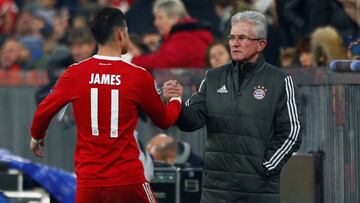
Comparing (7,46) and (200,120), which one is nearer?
(200,120)

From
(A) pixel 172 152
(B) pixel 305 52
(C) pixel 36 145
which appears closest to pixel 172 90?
(C) pixel 36 145

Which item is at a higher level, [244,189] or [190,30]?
[190,30]

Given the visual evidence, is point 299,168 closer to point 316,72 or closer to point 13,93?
point 316,72

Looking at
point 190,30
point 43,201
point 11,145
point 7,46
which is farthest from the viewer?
point 7,46

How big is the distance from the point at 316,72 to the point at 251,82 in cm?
224

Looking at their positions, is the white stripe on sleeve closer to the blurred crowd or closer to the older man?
the older man

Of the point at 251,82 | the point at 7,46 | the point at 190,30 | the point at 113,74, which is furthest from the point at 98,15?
the point at 7,46

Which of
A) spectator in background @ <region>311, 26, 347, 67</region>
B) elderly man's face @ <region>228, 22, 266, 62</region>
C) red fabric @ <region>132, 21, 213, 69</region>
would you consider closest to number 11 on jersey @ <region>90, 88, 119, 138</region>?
elderly man's face @ <region>228, 22, 266, 62</region>

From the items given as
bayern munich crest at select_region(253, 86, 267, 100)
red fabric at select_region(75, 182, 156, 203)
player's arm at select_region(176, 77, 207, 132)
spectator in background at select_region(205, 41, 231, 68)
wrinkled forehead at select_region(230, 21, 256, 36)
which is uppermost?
spectator in background at select_region(205, 41, 231, 68)

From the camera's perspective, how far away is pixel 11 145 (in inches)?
715

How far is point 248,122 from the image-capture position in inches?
383

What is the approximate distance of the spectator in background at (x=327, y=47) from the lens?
12922 millimetres

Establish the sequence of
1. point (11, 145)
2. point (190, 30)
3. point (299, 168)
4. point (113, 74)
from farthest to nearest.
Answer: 1. point (11, 145)
2. point (190, 30)
3. point (299, 168)
4. point (113, 74)

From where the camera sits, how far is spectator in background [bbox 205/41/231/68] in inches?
550
